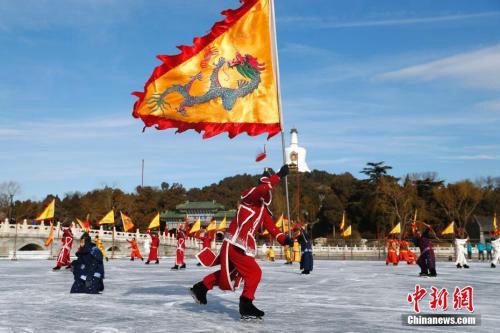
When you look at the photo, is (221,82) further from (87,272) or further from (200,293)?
(87,272)

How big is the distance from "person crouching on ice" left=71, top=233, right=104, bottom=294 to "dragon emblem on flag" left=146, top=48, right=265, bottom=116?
3.62 metres

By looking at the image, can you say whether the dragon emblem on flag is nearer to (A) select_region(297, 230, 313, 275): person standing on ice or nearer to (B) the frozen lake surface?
(B) the frozen lake surface

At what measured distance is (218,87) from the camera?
9531mm

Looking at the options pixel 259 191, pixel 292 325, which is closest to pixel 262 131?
pixel 259 191

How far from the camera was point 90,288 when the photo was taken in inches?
411

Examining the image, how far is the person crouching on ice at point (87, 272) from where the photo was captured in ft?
34.3

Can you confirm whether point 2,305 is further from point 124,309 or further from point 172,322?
point 172,322

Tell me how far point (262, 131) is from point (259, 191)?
81.2 inches

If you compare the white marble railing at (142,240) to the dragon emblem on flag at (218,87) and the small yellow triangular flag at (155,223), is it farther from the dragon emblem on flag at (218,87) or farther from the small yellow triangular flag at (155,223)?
the dragon emblem on flag at (218,87)

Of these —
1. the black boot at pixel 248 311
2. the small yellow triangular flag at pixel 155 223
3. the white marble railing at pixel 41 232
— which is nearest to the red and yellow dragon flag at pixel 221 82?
the black boot at pixel 248 311

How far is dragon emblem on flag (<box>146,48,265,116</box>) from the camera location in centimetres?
948

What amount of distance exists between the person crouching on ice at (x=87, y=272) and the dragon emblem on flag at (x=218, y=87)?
3622mm

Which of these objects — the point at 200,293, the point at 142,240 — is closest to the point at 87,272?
the point at 200,293

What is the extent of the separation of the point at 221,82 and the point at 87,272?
4.93m
